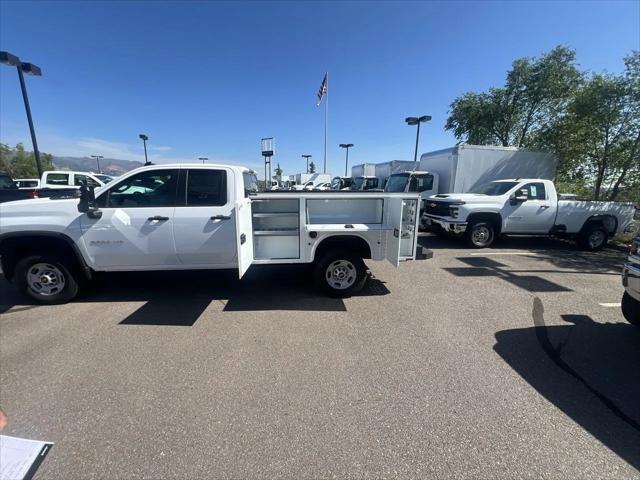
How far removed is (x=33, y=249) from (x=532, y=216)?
1101 centimetres

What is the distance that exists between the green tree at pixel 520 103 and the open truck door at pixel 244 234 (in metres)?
18.8

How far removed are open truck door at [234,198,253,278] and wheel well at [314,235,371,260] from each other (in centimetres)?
102

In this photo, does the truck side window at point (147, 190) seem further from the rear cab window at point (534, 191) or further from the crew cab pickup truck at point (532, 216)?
the rear cab window at point (534, 191)

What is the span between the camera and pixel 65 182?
11.8 m

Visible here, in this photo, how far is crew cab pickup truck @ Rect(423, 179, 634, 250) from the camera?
7.96 meters

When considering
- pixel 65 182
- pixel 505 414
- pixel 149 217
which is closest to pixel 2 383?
pixel 149 217

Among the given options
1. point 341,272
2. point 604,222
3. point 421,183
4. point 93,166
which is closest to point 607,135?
point 604,222

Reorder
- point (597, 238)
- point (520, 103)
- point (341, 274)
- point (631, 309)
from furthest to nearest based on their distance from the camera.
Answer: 1. point (520, 103)
2. point (597, 238)
3. point (341, 274)
4. point (631, 309)

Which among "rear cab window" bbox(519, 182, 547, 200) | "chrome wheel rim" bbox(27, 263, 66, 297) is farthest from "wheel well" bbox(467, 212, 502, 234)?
"chrome wheel rim" bbox(27, 263, 66, 297)

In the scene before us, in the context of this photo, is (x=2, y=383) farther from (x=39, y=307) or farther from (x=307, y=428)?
(x=307, y=428)

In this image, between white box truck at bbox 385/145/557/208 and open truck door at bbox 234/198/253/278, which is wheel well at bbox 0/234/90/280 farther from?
white box truck at bbox 385/145/557/208

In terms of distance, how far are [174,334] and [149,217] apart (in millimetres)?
1637

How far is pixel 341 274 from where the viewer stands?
4.47m

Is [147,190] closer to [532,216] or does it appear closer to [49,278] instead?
[49,278]
